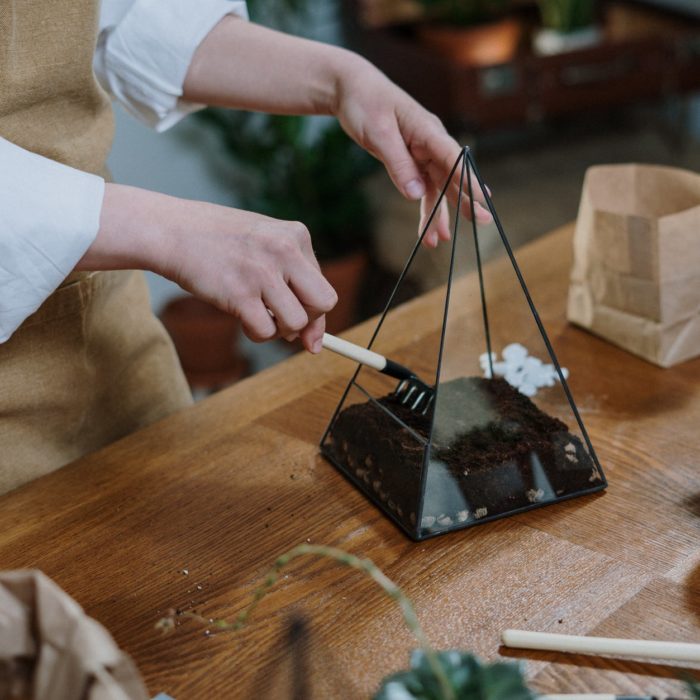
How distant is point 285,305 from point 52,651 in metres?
0.36

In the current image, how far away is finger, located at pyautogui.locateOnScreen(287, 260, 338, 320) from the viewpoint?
0.83 meters

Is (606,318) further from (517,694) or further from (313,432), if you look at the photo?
(517,694)

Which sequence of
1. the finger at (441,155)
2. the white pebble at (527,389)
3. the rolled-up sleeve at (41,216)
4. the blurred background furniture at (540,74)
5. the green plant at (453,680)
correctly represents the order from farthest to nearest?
1. the blurred background furniture at (540,74)
2. the finger at (441,155)
3. the white pebble at (527,389)
4. the rolled-up sleeve at (41,216)
5. the green plant at (453,680)

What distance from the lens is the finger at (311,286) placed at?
83 cm

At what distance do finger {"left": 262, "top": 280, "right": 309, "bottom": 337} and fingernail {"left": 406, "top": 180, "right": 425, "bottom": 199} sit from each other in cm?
30

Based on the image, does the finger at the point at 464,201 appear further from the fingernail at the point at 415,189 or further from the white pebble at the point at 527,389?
the white pebble at the point at 527,389

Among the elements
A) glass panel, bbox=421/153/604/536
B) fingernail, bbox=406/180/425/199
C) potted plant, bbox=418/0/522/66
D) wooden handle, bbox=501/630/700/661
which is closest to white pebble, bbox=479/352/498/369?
glass panel, bbox=421/153/604/536

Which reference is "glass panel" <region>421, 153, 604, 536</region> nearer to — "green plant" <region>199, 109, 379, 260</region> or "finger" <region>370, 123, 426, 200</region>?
"finger" <region>370, 123, 426, 200</region>

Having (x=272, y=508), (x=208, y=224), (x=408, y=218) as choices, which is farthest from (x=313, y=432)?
(x=408, y=218)

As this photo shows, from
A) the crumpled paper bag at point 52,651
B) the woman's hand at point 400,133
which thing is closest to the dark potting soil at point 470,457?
the woman's hand at point 400,133

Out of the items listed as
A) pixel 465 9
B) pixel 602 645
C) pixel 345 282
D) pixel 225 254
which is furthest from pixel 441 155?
pixel 465 9

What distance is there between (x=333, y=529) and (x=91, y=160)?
486 mm

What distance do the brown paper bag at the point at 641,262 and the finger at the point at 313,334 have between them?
403 mm

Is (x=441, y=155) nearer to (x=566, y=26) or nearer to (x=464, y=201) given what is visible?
(x=464, y=201)
